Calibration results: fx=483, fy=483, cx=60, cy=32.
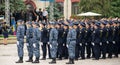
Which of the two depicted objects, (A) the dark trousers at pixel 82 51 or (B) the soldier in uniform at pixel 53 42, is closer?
(B) the soldier in uniform at pixel 53 42

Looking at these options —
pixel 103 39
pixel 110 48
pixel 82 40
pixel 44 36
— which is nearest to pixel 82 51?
pixel 82 40

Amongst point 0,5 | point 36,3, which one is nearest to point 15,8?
point 0,5

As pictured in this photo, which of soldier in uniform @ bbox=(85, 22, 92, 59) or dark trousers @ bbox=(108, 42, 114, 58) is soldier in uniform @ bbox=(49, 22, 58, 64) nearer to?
soldier in uniform @ bbox=(85, 22, 92, 59)

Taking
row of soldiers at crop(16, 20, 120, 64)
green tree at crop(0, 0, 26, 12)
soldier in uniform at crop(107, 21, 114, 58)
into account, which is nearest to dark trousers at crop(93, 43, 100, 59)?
row of soldiers at crop(16, 20, 120, 64)

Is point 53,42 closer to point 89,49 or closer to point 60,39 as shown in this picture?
point 60,39

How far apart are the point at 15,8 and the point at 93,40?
26380mm

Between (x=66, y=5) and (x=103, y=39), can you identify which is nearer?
(x=103, y=39)

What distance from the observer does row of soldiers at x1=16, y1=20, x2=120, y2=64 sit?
2191 centimetres

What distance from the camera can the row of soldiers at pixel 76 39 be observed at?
71.9ft

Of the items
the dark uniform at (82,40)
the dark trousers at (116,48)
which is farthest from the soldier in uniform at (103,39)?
the dark uniform at (82,40)

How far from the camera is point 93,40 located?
23.8m

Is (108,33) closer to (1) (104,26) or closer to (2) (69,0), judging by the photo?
(1) (104,26)

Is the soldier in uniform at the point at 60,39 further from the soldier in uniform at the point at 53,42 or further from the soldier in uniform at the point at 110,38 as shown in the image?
the soldier in uniform at the point at 110,38

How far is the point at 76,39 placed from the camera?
2345cm
